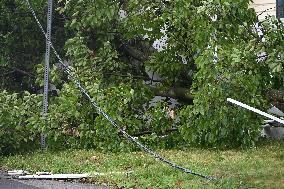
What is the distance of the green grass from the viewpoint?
611 cm

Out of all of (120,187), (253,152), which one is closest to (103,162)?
(120,187)

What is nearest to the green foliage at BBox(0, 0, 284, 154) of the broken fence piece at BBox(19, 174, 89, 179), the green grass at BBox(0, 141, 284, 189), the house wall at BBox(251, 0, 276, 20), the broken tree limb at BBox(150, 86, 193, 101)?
the broken tree limb at BBox(150, 86, 193, 101)

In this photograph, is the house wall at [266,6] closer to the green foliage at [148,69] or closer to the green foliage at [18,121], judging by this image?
the green foliage at [148,69]

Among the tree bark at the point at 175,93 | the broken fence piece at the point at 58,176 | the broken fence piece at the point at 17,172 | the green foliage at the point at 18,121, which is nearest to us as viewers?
the broken fence piece at the point at 58,176

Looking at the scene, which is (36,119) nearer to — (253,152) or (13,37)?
(13,37)

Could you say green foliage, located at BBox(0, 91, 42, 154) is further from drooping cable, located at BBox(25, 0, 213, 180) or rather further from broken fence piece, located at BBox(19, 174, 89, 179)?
broken fence piece, located at BBox(19, 174, 89, 179)

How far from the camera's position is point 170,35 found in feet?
30.7

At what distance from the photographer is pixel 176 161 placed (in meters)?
7.29

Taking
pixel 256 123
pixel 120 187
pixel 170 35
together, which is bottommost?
pixel 120 187

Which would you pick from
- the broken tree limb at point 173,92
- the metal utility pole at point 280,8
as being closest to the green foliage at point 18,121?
the broken tree limb at point 173,92

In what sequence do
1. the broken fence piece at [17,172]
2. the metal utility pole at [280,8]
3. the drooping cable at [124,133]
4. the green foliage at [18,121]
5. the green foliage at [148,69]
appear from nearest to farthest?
the drooping cable at [124,133] < the broken fence piece at [17,172] < the green foliage at [148,69] < the green foliage at [18,121] < the metal utility pole at [280,8]

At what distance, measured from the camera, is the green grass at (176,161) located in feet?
20.1

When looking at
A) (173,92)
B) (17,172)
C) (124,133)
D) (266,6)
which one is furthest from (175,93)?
(17,172)

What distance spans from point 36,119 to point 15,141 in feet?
1.89
